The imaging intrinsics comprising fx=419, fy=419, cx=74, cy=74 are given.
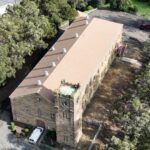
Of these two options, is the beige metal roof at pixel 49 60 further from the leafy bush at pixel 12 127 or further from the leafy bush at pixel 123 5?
the leafy bush at pixel 123 5

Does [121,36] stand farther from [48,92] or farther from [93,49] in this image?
[48,92]

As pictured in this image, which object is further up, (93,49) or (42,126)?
(93,49)

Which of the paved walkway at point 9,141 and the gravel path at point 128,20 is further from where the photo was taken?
the gravel path at point 128,20

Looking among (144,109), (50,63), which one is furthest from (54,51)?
(144,109)

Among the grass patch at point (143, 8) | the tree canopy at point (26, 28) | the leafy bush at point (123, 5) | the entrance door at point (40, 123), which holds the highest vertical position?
the tree canopy at point (26, 28)

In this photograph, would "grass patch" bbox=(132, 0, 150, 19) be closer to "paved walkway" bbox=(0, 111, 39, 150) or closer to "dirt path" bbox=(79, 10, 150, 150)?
"dirt path" bbox=(79, 10, 150, 150)

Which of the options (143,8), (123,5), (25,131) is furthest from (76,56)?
(143,8)

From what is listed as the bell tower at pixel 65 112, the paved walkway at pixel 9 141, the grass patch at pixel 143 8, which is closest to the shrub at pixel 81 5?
the grass patch at pixel 143 8
